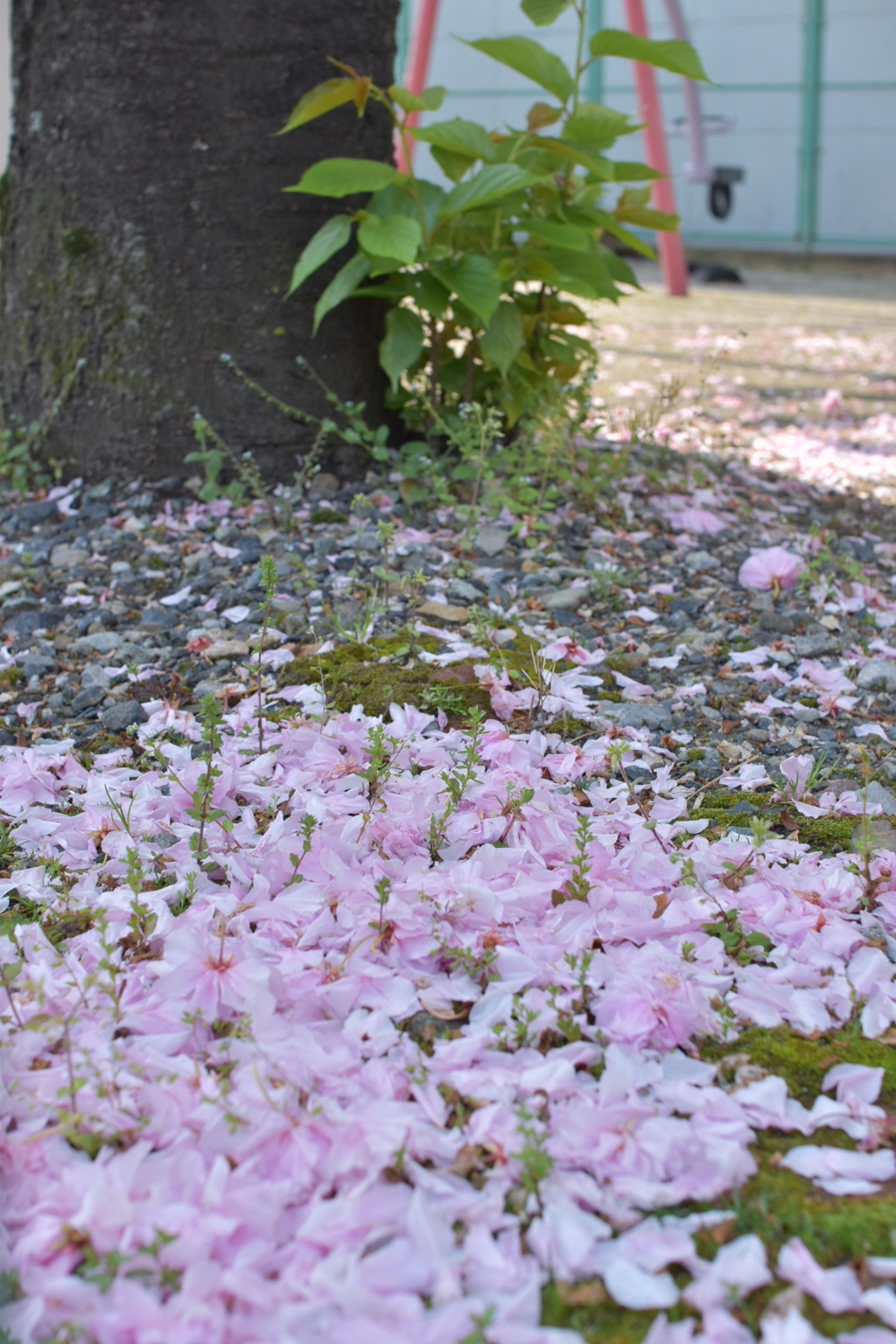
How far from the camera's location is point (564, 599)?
8.65 ft

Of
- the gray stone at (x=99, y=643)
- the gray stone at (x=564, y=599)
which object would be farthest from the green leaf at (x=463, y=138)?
the gray stone at (x=99, y=643)

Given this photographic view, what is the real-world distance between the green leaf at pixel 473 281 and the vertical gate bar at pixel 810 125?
1141 centimetres

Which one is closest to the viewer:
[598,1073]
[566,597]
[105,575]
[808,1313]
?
[808,1313]

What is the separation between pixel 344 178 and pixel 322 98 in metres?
0.17

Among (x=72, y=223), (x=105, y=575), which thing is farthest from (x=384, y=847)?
(x=72, y=223)

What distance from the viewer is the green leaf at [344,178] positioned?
2779 mm

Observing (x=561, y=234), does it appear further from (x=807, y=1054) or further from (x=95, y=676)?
(x=807, y=1054)

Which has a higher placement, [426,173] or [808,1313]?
[426,173]

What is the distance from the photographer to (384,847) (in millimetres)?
1696

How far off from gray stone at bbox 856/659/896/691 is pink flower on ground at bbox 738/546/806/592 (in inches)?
16.5

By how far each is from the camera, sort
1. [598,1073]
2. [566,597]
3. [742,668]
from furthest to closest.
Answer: [566,597] → [742,668] → [598,1073]

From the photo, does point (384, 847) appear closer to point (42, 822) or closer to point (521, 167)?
point (42, 822)

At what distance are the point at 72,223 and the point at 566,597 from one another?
5.40 feet

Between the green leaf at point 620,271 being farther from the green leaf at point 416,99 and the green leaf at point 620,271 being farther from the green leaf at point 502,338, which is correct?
the green leaf at point 416,99
